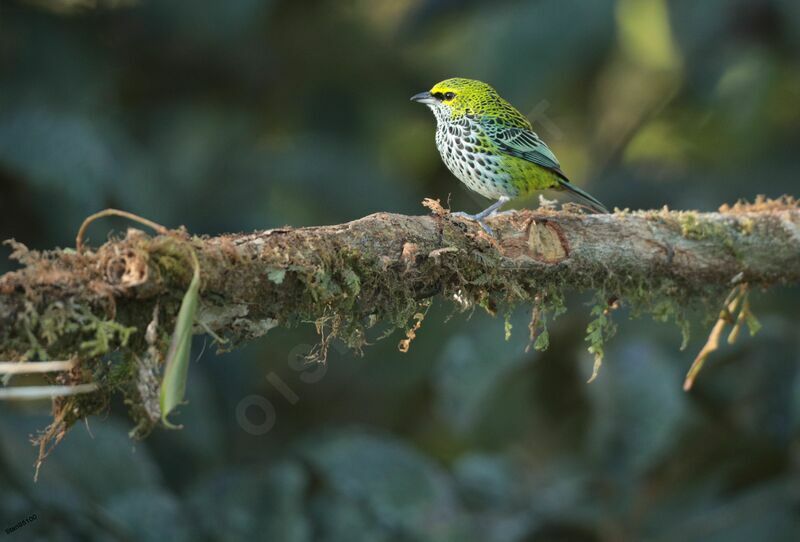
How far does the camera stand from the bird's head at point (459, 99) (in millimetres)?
4789

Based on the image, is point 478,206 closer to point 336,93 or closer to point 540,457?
point 336,93

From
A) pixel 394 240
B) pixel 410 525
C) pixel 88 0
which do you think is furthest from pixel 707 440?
pixel 88 0

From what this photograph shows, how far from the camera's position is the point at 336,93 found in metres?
8.67

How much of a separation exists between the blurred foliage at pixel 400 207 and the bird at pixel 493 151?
1.33 meters

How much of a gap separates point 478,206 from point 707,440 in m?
2.69

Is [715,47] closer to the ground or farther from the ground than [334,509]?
farther from the ground

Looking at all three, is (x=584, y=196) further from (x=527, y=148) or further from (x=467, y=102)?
(x=467, y=102)

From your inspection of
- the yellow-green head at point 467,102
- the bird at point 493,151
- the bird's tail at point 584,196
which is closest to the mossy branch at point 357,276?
the bird's tail at point 584,196

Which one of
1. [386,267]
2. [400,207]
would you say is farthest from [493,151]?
[400,207]

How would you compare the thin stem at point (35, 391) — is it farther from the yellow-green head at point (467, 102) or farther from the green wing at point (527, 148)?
the yellow-green head at point (467, 102)

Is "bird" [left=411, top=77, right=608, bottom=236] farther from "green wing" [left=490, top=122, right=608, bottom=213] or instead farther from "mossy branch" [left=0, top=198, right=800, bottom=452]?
"mossy branch" [left=0, top=198, right=800, bottom=452]

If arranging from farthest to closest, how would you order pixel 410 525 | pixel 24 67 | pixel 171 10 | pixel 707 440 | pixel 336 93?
1. pixel 336 93
2. pixel 171 10
3. pixel 24 67
4. pixel 707 440
5. pixel 410 525

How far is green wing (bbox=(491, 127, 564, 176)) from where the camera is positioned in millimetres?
4613

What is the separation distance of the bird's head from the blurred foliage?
1442 mm
